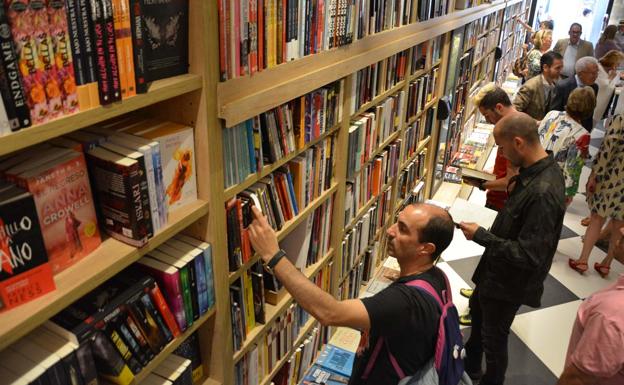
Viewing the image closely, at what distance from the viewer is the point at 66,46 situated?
0.98 m

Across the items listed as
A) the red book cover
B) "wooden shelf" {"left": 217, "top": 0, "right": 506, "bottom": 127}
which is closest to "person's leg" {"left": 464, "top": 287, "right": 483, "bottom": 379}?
"wooden shelf" {"left": 217, "top": 0, "right": 506, "bottom": 127}

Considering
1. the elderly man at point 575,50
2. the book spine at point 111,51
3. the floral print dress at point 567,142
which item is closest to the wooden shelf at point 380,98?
the floral print dress at point 567,142

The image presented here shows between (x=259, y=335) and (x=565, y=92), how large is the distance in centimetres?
470

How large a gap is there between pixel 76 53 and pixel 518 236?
2.10 meters

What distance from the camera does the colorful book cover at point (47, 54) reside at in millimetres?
905

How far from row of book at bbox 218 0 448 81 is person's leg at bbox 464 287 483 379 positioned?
1723mm

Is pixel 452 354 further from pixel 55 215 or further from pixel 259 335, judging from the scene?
pixel 55 215

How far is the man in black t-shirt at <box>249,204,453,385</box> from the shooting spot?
5.08 feet

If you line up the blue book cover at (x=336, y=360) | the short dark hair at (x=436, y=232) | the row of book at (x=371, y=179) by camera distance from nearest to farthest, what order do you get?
the short dark hair at (x=436, y=232) → the blue book cover at (x=336, y=360) → the row of book at (x=371, y=179)

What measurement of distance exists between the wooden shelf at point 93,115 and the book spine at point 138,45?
0.03m

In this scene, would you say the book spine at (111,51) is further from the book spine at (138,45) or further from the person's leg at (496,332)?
the person's leg at (496,332)

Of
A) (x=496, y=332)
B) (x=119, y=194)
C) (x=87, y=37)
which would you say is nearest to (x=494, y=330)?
(x=496, y=332)

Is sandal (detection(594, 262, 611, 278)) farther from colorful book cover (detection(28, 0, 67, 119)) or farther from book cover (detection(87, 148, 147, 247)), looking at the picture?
colorful book cover (detection(28, 0, 67, 119))

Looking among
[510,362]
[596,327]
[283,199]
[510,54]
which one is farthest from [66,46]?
[510,54]
